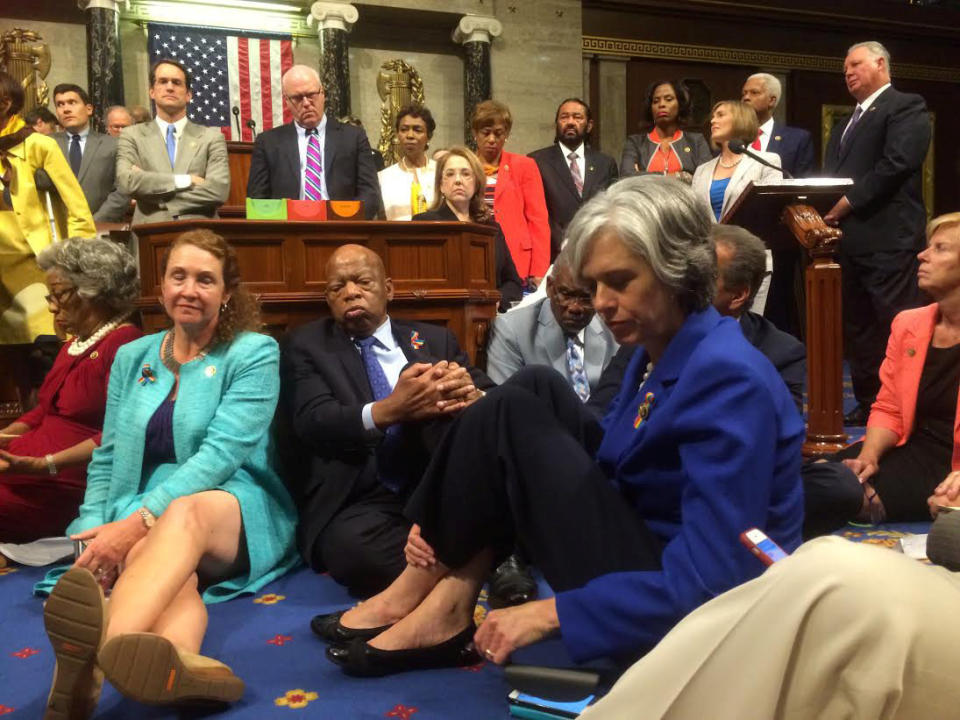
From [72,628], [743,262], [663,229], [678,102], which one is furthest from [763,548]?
[678,102]

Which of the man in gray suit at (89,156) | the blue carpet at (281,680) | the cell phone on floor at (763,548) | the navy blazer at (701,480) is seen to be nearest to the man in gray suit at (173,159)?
the man in gray suit at (89,156)

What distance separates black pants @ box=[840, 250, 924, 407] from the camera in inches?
172

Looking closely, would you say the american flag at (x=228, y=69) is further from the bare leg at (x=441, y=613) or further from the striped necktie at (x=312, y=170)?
the bare leg at (x=441, y=613)

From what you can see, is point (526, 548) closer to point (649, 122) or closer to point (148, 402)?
point (148, 402)

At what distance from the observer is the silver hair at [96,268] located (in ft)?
9.49

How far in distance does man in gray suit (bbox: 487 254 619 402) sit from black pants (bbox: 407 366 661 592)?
933 millimetres

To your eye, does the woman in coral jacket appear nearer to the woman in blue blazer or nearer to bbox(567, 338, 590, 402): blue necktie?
bbox(567, 338, 590, 402): blue necktie

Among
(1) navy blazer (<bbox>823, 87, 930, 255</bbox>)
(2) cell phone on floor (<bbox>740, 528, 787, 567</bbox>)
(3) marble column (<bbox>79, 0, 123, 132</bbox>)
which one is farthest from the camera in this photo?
(3) marble column (<bbox>79, 0, 123, 132</bbox>)

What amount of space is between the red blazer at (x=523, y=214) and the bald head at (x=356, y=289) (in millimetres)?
2002

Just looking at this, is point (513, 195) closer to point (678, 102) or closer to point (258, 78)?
point (678, 102)

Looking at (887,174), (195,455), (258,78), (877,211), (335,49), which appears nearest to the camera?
(195,455)

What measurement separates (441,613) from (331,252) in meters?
1.86

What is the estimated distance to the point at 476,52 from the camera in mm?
8289

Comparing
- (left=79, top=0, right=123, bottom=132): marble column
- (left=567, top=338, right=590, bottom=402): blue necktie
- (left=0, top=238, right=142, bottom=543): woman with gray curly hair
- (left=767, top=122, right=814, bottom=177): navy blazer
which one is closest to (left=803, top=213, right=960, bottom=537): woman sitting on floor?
(left=567, top=338, right=590, bottom=402): blue necktie
